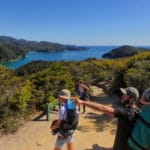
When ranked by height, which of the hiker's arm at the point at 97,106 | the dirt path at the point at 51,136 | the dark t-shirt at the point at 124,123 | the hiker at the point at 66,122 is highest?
the hiker's arm at the point at 97,106

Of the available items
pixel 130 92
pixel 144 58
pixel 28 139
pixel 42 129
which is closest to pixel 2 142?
pixel 28 139

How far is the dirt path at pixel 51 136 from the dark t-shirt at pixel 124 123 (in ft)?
12.3

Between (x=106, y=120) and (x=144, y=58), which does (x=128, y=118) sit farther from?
(x=144, y=58)

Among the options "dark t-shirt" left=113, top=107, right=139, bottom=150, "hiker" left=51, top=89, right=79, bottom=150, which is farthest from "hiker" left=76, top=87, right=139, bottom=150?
"hiker" left=51, top=89, right=79, bottom=150

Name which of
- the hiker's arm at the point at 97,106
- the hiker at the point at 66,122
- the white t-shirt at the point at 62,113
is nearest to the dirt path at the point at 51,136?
the hiker at the point at 66,122

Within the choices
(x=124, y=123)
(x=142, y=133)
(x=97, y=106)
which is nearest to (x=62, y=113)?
(x=124, y=123)

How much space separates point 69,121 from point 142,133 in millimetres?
2258

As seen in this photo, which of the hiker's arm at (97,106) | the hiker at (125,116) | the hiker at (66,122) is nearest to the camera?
the hiker's arm at (97,106)

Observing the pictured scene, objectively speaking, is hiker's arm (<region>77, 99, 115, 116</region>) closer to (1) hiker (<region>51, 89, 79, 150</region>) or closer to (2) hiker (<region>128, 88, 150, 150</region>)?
(2) hiker (<region>128, 88, 150, 150</region>)

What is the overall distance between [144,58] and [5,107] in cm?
1198

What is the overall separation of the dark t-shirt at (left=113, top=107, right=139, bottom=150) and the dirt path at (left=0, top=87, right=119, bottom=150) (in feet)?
12.3

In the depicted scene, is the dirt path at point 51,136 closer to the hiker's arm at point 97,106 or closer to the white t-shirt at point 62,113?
the white t-shirt at point 62,113

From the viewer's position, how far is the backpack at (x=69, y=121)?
17.0 ft

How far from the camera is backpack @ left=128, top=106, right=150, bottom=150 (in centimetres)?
321
